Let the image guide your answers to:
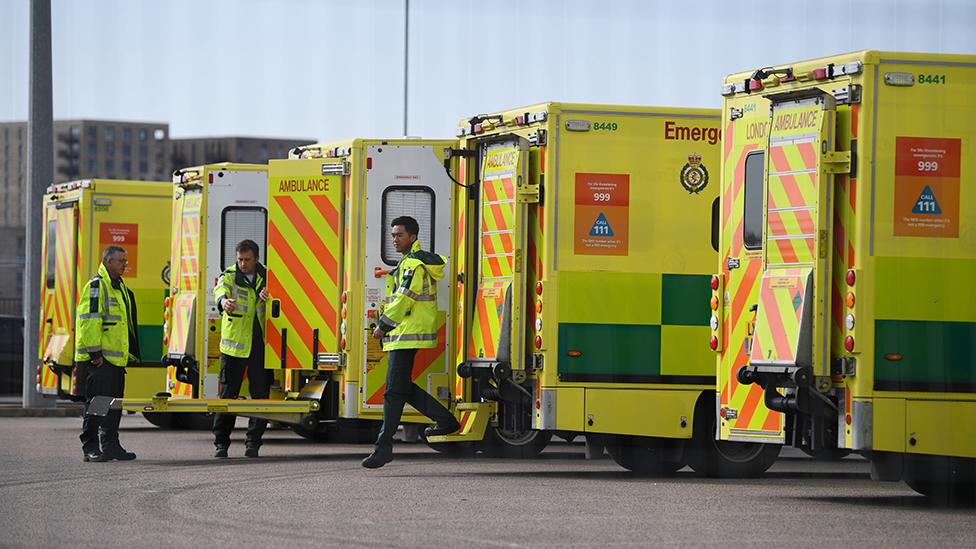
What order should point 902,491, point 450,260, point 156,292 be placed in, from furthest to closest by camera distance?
1. point 156,292
2. point 450,260
3. point 902,491

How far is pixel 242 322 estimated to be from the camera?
680 inches

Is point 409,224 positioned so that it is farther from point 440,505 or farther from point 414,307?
point 440,505

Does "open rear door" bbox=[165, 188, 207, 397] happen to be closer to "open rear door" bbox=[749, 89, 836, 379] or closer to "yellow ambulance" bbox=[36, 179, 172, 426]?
"yellow ambulance" bbox=[36, 179, 172, 426]

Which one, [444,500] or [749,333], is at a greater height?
[749,333]

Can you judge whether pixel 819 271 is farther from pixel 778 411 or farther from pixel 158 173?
pixel 158 173

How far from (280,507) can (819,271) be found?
365 centimetres

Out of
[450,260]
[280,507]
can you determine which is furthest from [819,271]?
[450,260]

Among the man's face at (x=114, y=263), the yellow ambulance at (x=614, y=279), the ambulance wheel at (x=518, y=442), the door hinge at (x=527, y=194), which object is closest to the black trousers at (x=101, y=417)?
the man's face at (x=114, y=263)

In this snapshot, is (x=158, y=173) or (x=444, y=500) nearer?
(x=444, y=500)

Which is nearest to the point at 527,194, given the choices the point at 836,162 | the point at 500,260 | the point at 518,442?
the point at 500,260

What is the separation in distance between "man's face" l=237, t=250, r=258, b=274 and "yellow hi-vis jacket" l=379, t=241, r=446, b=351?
3.07 metres

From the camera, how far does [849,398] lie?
11531 millimetres

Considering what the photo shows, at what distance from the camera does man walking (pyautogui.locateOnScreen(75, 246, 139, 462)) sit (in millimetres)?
15664

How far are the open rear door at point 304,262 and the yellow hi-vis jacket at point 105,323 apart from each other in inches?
67.1
